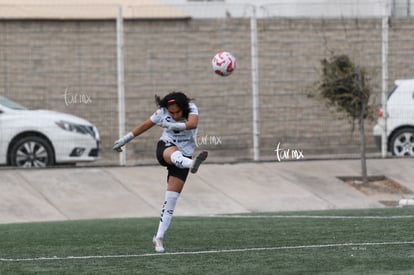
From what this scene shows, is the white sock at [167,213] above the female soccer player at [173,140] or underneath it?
underneath

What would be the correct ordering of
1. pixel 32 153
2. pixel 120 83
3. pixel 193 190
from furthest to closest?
pixel 120 83 → pixel 32 153 → pixel 193 190

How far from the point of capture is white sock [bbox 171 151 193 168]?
1234 centimetres

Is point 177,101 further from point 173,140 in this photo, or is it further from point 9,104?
point 9,104

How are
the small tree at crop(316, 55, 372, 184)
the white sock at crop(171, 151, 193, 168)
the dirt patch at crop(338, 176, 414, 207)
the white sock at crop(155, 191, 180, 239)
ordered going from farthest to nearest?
1. the small tree at crop(316, 55, 372, 184)
2. the dirt patch at crop(338, 176, 414, 207)
3. the white sock at crop(155, 191, 180, 239)
4. the white sock at crop(171, 151, 193, 168)

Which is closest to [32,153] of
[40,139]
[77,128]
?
[40,139]

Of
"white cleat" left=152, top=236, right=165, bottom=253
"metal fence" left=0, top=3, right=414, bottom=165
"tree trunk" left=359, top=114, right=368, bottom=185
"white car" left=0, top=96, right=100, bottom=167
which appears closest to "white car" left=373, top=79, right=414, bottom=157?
"metal fence" left=0, top=3, right=414, bottom=165

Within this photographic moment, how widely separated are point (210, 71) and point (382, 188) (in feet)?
24.2

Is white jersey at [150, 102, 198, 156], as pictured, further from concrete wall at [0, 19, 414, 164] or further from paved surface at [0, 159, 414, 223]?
concrete wall at [0, 19, 414, 164]

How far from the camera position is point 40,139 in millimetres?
22734

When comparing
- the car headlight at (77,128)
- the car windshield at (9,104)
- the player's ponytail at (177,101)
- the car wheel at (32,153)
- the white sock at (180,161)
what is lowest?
the car wheel at (32,153)

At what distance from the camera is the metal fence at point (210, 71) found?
2469cm

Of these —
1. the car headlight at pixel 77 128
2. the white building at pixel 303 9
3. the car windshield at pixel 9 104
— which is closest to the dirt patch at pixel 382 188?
the white building at pixel 303 9

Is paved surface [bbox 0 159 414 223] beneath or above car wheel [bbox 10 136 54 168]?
beneath

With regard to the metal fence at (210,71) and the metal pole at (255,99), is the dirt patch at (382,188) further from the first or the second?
the metal pole at (255,99)
